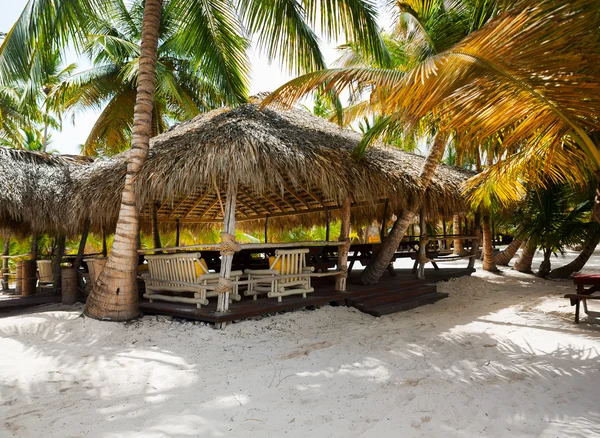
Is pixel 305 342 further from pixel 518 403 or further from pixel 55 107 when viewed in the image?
pixel 55 107

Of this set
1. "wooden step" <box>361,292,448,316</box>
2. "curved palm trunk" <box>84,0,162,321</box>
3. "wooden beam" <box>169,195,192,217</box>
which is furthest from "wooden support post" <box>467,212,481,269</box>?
"curved palm trunk" <box>84,0,162,321</box>

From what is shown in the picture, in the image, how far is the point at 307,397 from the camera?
3113mm

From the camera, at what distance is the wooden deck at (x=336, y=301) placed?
5.19 meters

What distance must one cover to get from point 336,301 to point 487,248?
6965 millimetres

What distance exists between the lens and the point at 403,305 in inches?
260

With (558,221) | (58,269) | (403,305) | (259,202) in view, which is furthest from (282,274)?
(558,221)

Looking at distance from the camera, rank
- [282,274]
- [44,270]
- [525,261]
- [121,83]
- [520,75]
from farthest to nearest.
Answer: [525,261], [121,83], [44,270], [282,274], [520,75]

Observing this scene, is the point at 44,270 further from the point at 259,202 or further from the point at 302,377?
the point at 302,377

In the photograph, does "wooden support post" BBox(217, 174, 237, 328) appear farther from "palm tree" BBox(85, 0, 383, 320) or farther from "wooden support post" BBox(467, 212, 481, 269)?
"wooden support post" BBox(467, 212, 481, 269)

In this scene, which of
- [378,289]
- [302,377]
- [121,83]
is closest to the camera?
[302,377]

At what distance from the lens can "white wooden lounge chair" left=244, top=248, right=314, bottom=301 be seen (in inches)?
222

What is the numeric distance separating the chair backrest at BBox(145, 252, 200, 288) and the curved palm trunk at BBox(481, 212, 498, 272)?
8.87m

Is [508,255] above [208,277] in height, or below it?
below

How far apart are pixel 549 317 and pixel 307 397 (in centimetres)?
473
